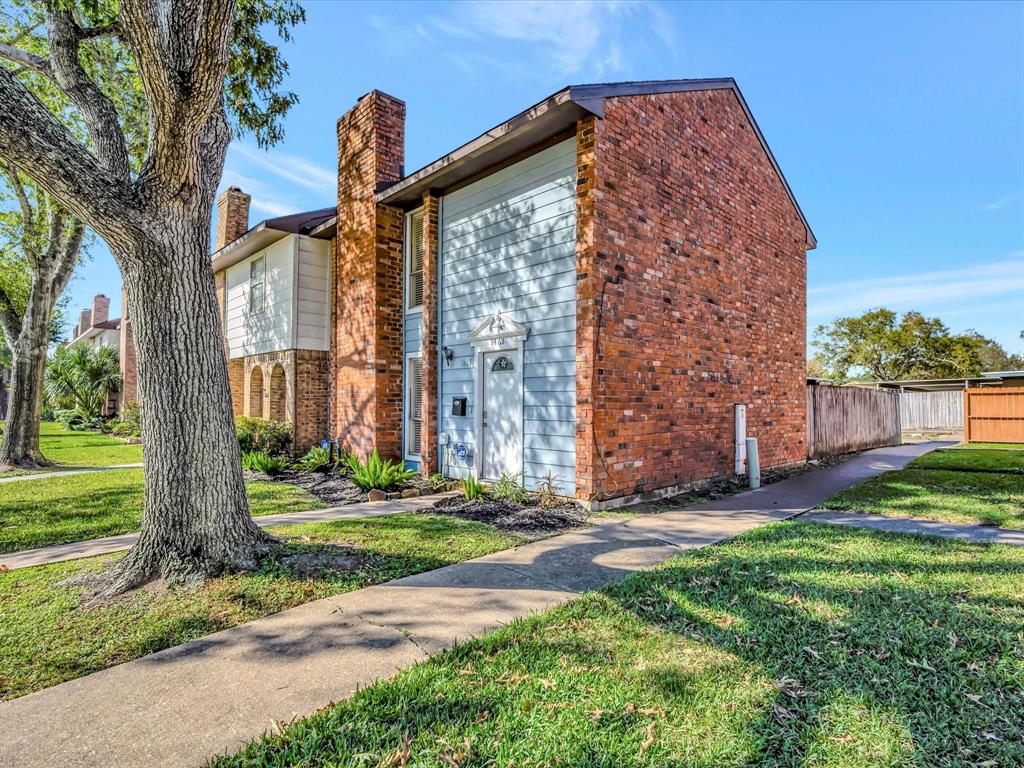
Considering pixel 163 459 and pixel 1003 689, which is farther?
pixel 163 459

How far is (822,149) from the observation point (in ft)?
49.2

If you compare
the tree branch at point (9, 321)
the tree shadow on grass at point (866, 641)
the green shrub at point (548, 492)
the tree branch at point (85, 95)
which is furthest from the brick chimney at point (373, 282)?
the tree branch at point (9, 321)

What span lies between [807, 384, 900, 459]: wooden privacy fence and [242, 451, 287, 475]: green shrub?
41.2 feet

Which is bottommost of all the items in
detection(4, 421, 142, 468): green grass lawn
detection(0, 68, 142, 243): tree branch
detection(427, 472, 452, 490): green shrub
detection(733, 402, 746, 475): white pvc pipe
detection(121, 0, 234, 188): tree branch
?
detection(427, 472, 452, 490): green shrub

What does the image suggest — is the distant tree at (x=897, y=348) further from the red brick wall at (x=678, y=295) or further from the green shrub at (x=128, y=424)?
the green shrub at (x=128, y=424)

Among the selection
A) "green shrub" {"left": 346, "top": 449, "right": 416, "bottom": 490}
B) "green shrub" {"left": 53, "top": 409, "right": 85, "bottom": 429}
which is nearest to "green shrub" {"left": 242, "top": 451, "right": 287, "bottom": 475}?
"green shrub" {"left": 346, "top": 449, "right": 416, "bottom": 490}

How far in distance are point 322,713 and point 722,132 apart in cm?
1076

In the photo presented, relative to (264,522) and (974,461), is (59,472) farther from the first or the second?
(974,461)

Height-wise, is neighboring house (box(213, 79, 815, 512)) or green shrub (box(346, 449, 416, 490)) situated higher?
neighboring house (box(213, 79, 815, 512))

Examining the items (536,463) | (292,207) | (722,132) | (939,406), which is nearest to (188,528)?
(536,463)

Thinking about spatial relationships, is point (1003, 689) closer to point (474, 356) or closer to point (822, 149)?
point (474, 356)

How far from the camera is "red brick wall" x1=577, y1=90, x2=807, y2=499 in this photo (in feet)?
22.6

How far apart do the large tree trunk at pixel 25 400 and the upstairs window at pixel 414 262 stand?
9171 millimetres

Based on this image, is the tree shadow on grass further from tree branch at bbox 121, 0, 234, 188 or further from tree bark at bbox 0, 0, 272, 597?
tree branch at bbox 121, 0, 234, 188
